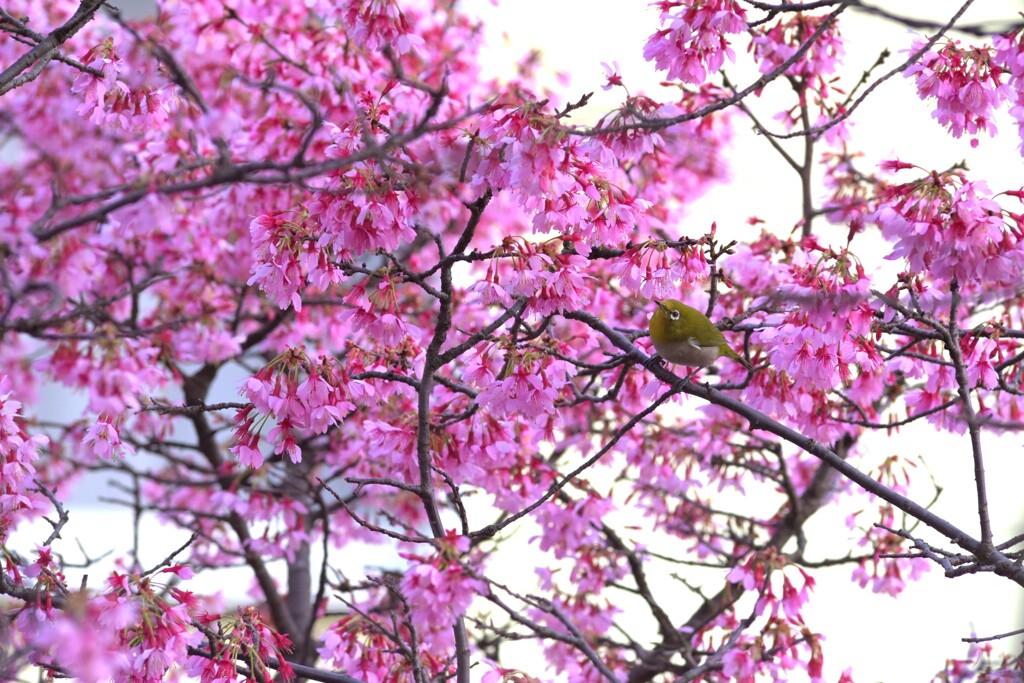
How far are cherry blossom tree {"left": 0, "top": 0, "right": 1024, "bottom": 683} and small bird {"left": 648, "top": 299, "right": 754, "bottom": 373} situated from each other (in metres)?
0.09

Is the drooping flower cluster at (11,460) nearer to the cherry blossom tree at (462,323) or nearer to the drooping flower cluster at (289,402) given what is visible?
the cherry blossom tree at (462,323)

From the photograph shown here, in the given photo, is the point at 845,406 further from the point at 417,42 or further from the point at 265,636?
the point at 265,636

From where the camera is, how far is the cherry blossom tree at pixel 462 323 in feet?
6.71

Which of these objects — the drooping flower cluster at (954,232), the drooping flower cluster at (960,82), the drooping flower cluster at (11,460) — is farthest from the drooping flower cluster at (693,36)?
the drooping flower cluster at (11,460)

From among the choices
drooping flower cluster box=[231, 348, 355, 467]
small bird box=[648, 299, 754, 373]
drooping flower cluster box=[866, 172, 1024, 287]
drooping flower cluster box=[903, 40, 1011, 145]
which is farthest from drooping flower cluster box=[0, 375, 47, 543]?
drooping flower cluster box=[903, 40, 1011, 145]

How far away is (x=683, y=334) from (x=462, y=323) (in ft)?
8.32

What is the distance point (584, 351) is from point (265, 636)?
2411 mm

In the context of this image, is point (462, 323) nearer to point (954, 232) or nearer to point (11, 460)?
point (11, 460)

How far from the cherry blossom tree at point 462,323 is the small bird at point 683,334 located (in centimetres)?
9

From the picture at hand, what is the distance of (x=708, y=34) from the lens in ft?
8.29

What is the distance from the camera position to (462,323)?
191 inches

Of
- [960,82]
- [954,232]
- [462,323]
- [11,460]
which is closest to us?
[954,232]

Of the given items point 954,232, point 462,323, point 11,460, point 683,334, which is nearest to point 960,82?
point 954,232

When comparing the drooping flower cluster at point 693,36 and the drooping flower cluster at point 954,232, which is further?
the drooping flower cluster at point 693,36
